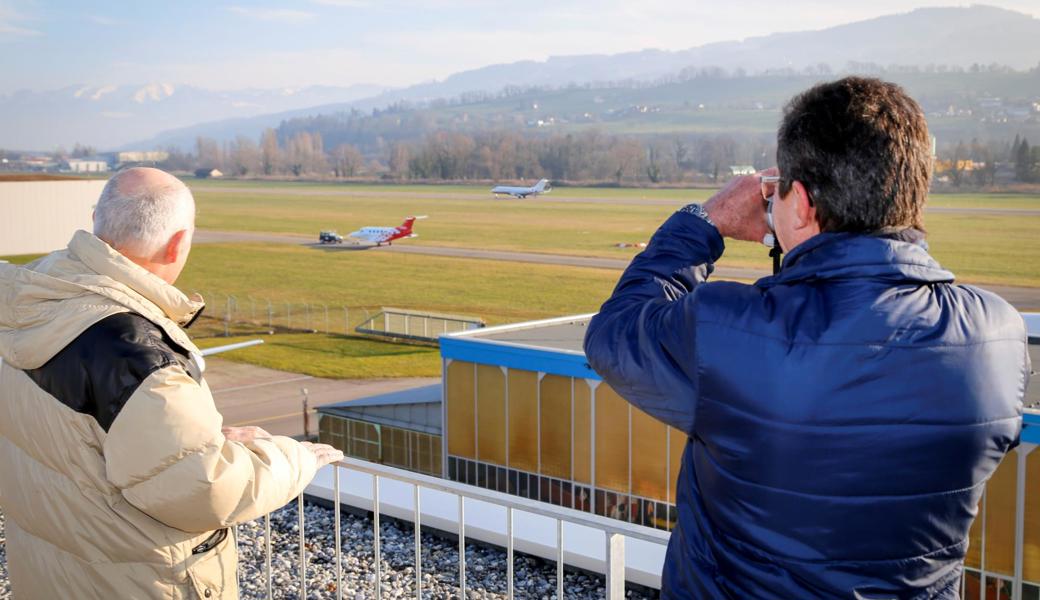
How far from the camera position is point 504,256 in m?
48.9

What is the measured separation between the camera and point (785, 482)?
4.03 feet

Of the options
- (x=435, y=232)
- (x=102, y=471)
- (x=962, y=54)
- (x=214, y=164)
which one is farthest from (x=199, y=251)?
(x=962, y=54)

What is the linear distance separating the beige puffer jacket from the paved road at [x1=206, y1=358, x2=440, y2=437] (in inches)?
625

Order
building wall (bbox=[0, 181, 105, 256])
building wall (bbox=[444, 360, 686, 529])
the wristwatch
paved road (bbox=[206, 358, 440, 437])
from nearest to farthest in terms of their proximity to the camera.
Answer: the wristwatch
building wall (bbox=[444, 360, 686, 529])
building wall (bbox=[0, 181, 105, 256])
paved road (bbox=[206, 358, 440, 437])

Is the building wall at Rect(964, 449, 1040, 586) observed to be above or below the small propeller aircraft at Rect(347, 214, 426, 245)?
above

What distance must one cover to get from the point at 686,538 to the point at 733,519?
132 mm

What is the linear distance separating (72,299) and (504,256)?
155 feet

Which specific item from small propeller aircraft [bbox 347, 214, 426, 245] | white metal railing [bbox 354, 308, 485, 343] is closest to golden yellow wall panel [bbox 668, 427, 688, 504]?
white metal railing [bbox 354, 308, 485, 343]

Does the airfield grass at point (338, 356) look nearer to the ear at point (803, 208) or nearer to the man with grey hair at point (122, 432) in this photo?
the man with grey hair at point (122, 432)

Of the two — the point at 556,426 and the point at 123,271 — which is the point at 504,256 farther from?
the point at 123,271

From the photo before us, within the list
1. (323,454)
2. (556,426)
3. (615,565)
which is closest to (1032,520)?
(556,426)

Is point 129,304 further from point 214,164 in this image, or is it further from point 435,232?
point 214,164

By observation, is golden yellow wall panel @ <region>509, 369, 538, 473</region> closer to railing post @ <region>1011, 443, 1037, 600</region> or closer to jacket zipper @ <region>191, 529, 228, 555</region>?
railing post @ <region>1011, 443, 1037, 600</region>

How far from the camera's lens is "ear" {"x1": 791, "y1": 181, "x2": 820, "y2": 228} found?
1.31 metres
